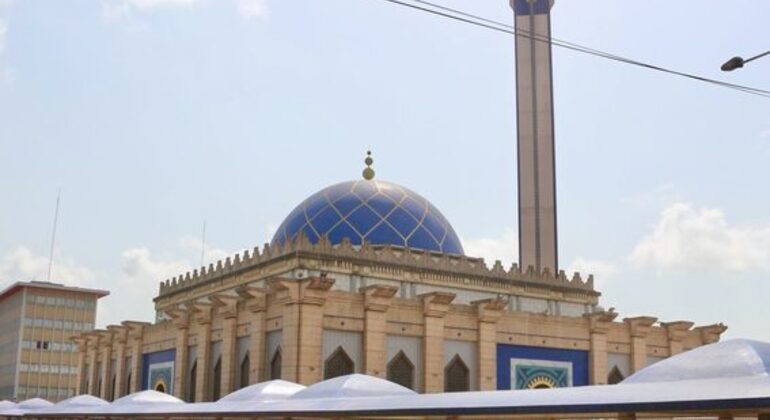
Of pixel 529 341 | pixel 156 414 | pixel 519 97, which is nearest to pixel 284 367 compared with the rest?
pixel 156 414

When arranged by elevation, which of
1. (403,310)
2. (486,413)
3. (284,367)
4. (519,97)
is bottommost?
(486,413)

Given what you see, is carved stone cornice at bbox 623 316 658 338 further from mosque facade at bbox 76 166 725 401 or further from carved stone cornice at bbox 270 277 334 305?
carved stone cornice at bbox 270 277 334 305

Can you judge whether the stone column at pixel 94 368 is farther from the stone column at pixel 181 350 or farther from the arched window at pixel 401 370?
the arched window at pixel 401 370

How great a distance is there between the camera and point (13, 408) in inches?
1101

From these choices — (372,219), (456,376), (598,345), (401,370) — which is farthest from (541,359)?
(372,219)

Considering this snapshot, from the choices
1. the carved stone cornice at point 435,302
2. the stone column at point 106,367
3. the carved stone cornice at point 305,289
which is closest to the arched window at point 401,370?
the carved stone cornice at point 435,302

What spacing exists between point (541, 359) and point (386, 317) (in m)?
5.60

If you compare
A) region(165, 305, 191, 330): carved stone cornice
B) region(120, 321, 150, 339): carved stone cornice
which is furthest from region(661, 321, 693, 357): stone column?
region(120, 321, 150, 339): carved stone cornice

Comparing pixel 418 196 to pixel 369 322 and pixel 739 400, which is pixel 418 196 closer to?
pixel 369 322

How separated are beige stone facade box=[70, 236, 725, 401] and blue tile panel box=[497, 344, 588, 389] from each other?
54 mm

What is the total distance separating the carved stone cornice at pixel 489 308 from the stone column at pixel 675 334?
22.6ft

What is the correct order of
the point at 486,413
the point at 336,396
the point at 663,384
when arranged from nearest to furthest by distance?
1. the point at 663,384
2. the point at 486,413
3. the point at 336,396

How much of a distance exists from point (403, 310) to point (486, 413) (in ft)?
42.1

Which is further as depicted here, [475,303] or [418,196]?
[418,196]
